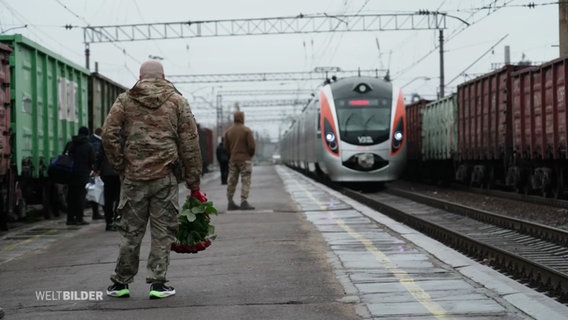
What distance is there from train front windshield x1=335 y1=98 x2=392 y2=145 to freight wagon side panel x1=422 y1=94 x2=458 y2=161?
3.49 metres

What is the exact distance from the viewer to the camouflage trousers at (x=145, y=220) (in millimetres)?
6105

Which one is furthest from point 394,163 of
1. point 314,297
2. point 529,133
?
point 314,297

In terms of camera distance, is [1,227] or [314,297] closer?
[314,297]

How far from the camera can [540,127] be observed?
55.6ft

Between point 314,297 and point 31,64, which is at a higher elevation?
point 31,64

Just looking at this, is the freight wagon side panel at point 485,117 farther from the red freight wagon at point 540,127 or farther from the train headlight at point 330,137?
the train headlight at point 330,137

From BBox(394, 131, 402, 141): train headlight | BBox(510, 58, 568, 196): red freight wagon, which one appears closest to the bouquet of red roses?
BBox(510, 58, 568, 196): red freight wagon

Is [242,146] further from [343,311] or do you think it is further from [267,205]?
[343,311]

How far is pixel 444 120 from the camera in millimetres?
26453

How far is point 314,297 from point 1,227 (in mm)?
7955

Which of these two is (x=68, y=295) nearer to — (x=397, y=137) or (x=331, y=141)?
(x=331, y=141)

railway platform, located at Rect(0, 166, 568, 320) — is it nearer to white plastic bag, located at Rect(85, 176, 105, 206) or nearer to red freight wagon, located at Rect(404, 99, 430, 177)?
white plastic bag, located at Rect(85, 176, 105, 206)

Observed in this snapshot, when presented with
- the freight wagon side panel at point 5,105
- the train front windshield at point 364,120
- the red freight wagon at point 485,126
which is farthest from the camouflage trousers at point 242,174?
the train front windshield at point 364,120

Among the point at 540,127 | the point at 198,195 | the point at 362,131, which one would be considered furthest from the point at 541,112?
the point at 198,195
